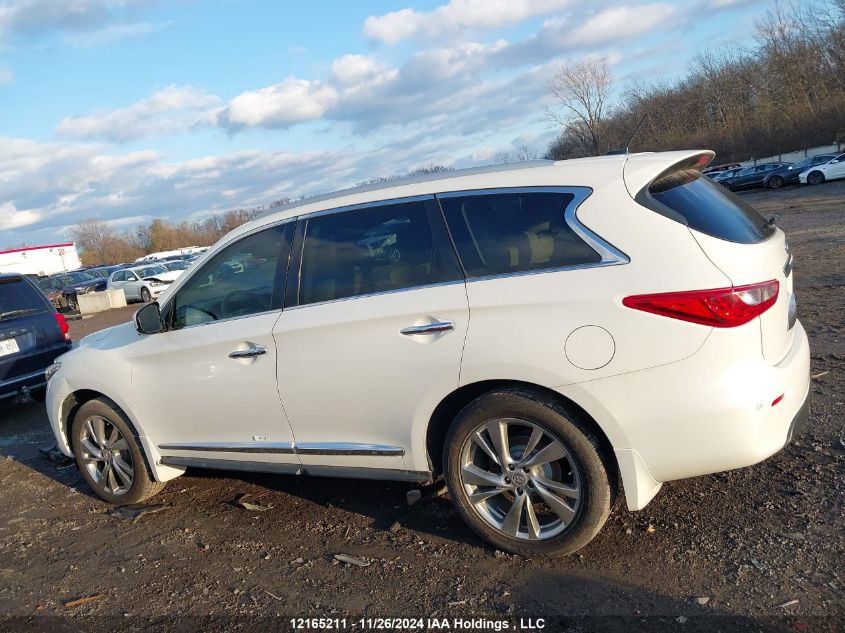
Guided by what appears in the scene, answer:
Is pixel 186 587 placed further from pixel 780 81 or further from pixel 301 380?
pixel 780 81

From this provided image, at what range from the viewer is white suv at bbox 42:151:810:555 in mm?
2984

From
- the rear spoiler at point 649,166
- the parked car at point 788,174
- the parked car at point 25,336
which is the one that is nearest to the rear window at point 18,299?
the parked car at point 25,336

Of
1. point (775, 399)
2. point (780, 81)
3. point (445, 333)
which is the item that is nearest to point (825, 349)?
point (775, 399)

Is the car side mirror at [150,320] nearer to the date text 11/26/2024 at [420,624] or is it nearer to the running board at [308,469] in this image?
the running board at [308,469]

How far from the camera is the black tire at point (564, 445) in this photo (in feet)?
10.3

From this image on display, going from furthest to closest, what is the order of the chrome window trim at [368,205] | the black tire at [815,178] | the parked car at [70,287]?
1. the black tire at [815,178]
2. the parked car at [70,287]
3. the chrome window trim at [368,205]

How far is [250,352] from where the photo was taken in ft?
12.9

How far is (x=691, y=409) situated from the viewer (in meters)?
2.96

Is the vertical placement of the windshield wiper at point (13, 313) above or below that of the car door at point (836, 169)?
above

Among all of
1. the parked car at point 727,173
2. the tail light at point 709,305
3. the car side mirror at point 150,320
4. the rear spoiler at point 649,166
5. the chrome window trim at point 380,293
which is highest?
the rear spoiler at point 649,166

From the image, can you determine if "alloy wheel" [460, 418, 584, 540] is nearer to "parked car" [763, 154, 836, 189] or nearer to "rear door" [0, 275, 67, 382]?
"rear door" [0, 275, 67, 382]

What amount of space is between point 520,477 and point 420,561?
721 millimetres

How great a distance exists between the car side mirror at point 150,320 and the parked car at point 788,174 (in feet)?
127

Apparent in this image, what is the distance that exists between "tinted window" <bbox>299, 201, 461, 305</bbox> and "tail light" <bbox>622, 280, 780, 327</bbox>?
3.20 feet
